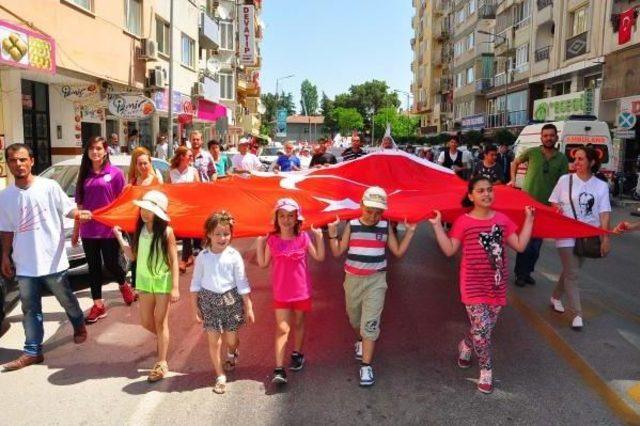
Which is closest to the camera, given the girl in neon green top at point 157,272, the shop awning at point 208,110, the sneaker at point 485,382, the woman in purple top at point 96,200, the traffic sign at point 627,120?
the sneaker at point 485,382

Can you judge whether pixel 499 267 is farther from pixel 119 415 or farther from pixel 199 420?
pixel 119 415

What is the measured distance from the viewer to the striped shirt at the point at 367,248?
460 cm

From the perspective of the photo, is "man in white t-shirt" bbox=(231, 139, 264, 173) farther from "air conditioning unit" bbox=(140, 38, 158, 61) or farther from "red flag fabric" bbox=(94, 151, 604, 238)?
"air conditioning unit" bbox=(140, 38, 158, 61)

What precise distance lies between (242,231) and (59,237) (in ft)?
5.31

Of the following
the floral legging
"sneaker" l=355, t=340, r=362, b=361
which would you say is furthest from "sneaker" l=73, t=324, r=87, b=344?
the floral legging

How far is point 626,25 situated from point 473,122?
2597 centimetres

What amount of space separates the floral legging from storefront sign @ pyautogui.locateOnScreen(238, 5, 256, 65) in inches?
1744

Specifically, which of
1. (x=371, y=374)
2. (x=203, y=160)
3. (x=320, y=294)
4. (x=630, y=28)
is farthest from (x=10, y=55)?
(x=630, y=28)

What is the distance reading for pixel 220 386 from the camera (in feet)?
14.4

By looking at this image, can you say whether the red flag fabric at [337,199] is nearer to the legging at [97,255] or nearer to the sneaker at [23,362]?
the legging at [97,255]

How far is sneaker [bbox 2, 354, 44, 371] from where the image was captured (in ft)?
16.0

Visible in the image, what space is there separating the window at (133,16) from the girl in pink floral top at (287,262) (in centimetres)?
1680

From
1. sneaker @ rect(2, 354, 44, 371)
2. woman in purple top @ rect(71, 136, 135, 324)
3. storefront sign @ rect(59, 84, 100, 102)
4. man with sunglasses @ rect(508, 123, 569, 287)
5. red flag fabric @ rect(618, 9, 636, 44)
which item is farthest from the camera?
red flag fabric @ rect(618, 9, 636, 44)

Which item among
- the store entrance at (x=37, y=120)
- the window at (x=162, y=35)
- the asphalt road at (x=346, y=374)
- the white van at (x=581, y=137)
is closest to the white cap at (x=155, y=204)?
the asphalt road at (x=346, y=374)
